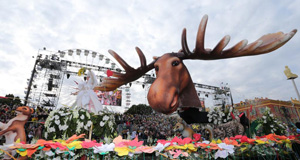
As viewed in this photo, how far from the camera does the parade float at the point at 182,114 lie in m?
1.38

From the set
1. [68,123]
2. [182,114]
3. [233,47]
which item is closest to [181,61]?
[233,47]

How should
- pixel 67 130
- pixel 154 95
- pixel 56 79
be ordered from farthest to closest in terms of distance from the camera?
pixel 56 79
pixel 67 130
pixel 154 95

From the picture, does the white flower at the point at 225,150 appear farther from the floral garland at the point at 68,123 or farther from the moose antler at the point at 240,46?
the floral garland at the point at 68,123

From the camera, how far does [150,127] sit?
11219 mm

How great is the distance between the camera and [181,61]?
9.17ft

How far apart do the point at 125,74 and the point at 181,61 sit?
1.22 meters

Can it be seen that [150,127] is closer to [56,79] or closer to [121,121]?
[121,121]

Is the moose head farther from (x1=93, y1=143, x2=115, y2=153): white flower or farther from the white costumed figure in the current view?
the white costumed figure

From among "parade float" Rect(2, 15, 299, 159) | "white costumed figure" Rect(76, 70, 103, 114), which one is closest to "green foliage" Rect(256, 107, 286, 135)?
"parade float" Rect(2, 15, 299, 159)

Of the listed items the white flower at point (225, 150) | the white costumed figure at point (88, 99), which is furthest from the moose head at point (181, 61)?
the white costumed figure at point (88, 99)

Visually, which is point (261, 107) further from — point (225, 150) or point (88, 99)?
point (88, 99)

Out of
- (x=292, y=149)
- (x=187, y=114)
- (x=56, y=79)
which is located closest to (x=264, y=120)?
(x=292, y=149)

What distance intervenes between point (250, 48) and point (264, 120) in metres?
3.12

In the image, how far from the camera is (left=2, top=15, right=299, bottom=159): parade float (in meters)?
1.38
